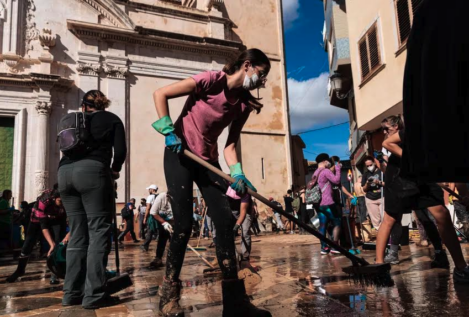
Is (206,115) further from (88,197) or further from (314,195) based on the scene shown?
(314,195)

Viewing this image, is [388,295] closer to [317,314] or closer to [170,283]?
[317,314]

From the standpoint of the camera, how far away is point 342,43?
17.6 meters

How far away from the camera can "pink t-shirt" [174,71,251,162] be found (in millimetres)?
2820

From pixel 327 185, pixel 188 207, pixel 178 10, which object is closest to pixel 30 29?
pixel 178 10

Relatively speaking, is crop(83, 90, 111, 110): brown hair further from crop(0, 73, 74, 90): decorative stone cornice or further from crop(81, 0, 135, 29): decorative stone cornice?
crop(81, 0, 135, 29): decorative stone cornice

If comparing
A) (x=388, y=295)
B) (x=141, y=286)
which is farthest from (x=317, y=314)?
(x=141, y=286)

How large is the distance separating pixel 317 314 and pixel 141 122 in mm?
17192

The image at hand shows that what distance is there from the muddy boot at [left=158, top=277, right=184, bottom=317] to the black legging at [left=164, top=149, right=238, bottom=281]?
0.17 ft

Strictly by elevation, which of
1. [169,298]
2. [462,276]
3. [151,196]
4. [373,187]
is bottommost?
[462,276]

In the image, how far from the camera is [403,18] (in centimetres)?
1106

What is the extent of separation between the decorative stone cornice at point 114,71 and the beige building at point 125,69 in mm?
46

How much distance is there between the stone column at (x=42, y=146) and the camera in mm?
15852

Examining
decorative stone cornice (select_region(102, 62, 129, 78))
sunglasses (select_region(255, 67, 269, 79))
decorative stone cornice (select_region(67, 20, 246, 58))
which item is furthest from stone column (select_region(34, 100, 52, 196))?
sunglasses (select_region(255, 67, 269, 79))

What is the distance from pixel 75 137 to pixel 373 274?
2.89 m
